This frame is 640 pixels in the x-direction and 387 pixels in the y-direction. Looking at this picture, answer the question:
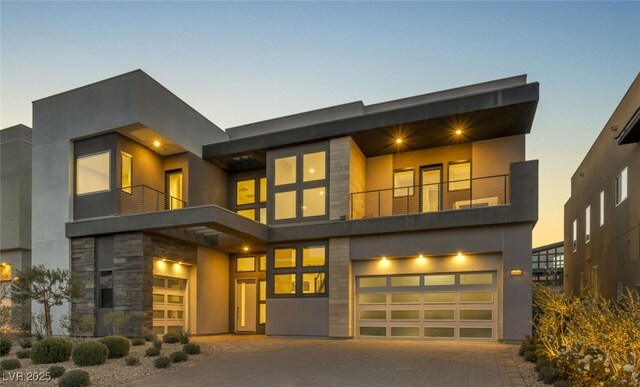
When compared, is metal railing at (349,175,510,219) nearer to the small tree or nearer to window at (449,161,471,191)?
window at (449,161,471,191)

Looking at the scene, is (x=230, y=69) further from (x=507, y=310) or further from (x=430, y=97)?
(x=507, y=310)

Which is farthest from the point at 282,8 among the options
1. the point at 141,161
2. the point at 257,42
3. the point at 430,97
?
the point at 141,161

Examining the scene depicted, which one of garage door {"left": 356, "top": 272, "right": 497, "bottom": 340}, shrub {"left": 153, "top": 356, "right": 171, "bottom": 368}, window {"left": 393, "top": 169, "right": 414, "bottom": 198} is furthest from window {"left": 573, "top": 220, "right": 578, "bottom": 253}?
shrub {"left": 153, "top": 356, "right": 171, "bottom": 368}

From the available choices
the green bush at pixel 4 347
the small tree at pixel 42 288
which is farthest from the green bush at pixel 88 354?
the small tree at pixel 42 288

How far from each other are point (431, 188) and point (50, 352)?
1249 centimetres

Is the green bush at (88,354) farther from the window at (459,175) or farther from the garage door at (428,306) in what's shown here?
the window at (459,175)

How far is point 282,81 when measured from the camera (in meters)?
22.9

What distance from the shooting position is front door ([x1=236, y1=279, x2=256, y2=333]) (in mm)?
18578

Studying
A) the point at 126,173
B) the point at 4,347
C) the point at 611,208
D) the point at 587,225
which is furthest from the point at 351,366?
the point at 587,225

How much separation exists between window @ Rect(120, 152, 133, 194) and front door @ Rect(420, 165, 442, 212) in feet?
33.7

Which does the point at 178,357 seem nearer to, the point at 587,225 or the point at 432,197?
the point at 432,197

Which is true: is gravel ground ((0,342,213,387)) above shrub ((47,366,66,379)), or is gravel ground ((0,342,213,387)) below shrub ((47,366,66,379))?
below

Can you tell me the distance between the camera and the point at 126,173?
15984mm

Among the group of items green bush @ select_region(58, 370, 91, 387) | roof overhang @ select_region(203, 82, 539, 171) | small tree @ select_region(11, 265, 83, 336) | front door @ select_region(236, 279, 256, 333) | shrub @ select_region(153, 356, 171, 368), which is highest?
roof overhang @ select_region(203, 82, 539, 171)
